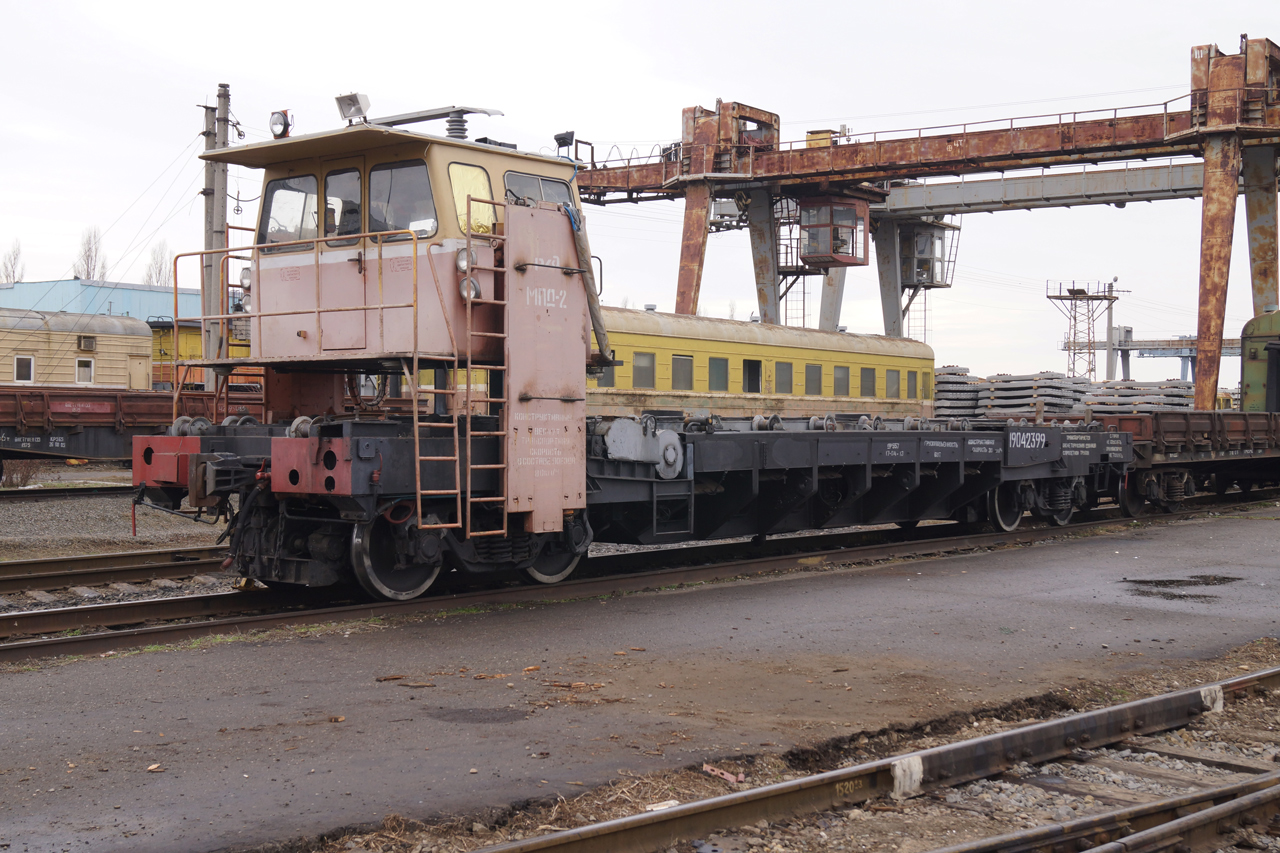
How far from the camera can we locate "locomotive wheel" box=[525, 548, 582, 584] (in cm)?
1053

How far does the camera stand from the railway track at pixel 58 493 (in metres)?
19.1

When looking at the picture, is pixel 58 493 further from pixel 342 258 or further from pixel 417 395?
pixel 417 395

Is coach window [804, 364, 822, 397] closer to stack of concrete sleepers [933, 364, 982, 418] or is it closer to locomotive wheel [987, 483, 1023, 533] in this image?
stack of concrete sleepers [933, 364, 982, 418]

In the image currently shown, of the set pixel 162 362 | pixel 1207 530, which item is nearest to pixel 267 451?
pixel 1207 530

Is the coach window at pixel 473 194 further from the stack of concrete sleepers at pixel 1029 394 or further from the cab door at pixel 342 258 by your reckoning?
the stack of concrete sleepers at pixel 1029 394

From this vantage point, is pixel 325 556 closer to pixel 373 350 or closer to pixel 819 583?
pixel 373 350

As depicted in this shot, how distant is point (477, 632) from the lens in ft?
27.8

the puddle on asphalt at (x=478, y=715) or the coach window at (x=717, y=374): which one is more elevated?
the coach window at (x=717, y=374)

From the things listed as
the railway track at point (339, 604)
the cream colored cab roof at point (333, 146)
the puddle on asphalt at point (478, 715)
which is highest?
the cream colored cab roof at point (333, 146)

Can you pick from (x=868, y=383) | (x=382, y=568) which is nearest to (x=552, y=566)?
(x=382, y=568)

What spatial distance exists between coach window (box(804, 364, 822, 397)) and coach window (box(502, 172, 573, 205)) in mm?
13091

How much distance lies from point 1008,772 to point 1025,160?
3083cm

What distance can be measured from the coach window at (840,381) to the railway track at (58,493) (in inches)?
536

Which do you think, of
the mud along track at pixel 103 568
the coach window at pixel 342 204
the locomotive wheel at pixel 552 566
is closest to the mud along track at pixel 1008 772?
the locomotive wheel at pixel 552 566
